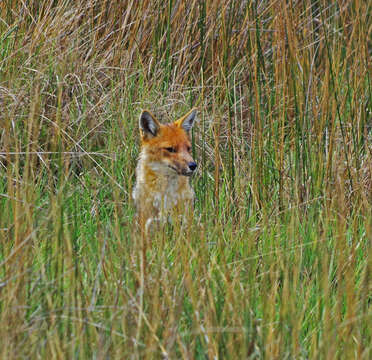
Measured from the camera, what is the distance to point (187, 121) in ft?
14.7

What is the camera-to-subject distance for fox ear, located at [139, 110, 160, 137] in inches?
172

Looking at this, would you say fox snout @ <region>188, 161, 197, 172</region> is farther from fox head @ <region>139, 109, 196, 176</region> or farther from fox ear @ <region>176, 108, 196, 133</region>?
fox ear @ <region>176, 108, 196, 133</region>

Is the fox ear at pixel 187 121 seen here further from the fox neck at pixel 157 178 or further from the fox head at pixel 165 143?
the fox neck at pixel 157 178

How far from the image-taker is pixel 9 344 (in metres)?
2.20

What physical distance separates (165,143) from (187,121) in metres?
0.18

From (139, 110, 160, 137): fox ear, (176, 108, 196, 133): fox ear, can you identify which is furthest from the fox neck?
(176, 108, 196, 133): fox ear

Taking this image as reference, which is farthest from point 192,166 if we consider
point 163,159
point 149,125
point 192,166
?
point 149,125

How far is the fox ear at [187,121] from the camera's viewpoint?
4.40m

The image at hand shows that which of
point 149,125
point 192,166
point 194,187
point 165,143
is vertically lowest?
point 194,187

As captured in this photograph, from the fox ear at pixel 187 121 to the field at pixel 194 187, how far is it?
10 cm

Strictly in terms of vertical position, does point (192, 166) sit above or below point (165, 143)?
below

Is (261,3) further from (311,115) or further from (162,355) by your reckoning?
(162,355)

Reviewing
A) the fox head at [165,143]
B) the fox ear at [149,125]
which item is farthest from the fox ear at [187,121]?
the fox ear at [149,125]

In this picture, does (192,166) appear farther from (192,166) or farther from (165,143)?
(165,143)
